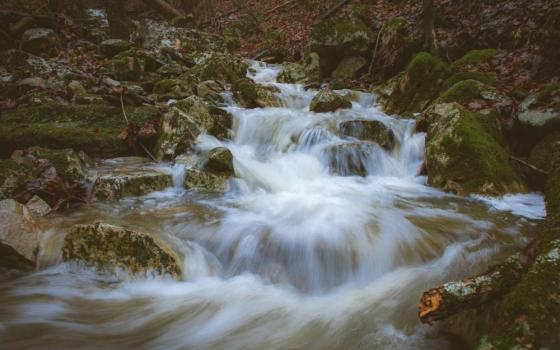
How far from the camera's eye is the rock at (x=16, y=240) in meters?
3.07

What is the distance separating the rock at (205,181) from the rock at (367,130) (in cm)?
272

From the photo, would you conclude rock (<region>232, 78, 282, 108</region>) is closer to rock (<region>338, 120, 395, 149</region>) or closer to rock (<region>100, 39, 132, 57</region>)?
rock (<region>338, 120, 395, 149</region>)

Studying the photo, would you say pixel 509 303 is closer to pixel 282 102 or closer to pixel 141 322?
pixel 141 322

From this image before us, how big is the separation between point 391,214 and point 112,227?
3.03 meters

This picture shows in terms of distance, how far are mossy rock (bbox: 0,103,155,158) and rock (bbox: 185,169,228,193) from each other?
1.57 meters

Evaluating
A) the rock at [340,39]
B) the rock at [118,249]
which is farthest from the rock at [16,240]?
the rock at [340,39]

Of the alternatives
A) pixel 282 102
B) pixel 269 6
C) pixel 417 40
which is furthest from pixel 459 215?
pixel 269 6

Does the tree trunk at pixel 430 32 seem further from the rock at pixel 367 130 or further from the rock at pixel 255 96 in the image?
the rock at pixel 255 96

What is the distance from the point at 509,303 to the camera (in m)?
1.68

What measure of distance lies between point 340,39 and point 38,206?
8.51 metres

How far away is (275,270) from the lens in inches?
131

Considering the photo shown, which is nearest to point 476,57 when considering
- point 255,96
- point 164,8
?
point 255,96

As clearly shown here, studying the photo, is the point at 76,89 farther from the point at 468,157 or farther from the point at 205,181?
the point at 468,157

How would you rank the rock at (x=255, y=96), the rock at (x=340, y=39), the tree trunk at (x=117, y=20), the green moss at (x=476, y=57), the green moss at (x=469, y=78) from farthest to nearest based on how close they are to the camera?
the tree trunk at (x=117, y=20)
the rock at (x=340, y=39)
the rock at (x=255, y=96)
the green moss at (x=476, y=57)
the green moss at (x=469, y=78)
